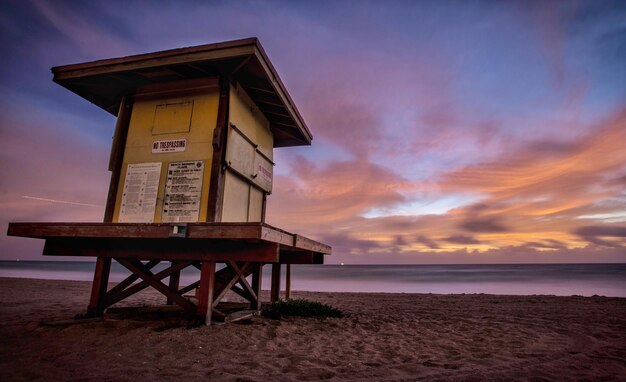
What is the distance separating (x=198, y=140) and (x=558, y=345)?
7.62 metres

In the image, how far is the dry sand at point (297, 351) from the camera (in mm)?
3885

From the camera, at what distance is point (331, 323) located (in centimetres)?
736

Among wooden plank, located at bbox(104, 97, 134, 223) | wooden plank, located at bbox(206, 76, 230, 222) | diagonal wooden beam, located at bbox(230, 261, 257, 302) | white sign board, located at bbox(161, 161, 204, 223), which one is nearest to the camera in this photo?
wooden plank, located at bbox(206, 76, 230, 222)

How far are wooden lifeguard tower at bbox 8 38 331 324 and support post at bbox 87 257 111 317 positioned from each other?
2 centimetres

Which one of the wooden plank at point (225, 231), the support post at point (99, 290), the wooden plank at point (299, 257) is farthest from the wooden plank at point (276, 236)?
the support post at point (99, 290)

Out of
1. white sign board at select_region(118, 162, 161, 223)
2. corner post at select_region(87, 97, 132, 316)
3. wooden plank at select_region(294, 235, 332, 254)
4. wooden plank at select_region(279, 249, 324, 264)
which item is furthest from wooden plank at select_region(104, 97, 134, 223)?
wooden plank at select_region(279, 249, 324, 264)

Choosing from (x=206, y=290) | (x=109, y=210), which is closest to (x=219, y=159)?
(x=206, y=290)

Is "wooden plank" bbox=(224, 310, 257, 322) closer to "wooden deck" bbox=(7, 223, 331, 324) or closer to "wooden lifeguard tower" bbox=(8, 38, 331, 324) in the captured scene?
"wooden deck" bbox=(7, 223, 331, 324)

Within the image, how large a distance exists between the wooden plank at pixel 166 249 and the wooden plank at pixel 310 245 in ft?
2.50

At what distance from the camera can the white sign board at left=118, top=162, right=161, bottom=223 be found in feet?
22.0

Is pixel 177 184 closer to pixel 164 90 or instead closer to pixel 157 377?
pixel 164 90

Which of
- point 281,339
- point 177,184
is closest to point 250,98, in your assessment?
point 177,184

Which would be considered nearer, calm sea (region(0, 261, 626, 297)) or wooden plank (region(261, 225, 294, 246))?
wooden plank (region(261, 225, 294, 246))

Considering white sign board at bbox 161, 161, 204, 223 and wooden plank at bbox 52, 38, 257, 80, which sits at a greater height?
wooden plank at bbox 52, 38, 257, 80
